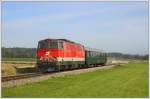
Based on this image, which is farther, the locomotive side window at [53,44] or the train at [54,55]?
the locomotive side window at [53,44]

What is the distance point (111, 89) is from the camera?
14531 millimetres

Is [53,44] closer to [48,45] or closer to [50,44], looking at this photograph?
[50,44]

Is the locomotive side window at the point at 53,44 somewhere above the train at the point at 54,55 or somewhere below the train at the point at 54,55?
above

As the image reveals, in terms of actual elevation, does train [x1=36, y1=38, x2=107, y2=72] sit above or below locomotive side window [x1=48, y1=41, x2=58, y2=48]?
below

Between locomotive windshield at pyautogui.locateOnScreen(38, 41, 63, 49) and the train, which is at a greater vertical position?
locomotive windshield at pyautogui.locateOnScreen(38, 41, 63, 49)

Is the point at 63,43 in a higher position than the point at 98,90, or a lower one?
higher

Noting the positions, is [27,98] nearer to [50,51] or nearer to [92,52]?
[50,51]

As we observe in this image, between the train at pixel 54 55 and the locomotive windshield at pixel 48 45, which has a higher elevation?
the locomotive windshield at pixel 48 45

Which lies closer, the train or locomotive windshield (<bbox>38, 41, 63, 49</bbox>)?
the train

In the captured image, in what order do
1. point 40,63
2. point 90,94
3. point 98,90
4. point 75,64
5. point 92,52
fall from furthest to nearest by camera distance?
1. point 92,52
2. point 75,64
3. point 40,63
4. point 98,90
5. point 90,94

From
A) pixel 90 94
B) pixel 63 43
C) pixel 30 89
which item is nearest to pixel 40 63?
pixel 63 43

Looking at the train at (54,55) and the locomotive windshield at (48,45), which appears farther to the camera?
the locomotive windshield at (48,45)

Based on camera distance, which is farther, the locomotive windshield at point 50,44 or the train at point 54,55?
the locomotive windshield at point 50,44

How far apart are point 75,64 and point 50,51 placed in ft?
17.7
